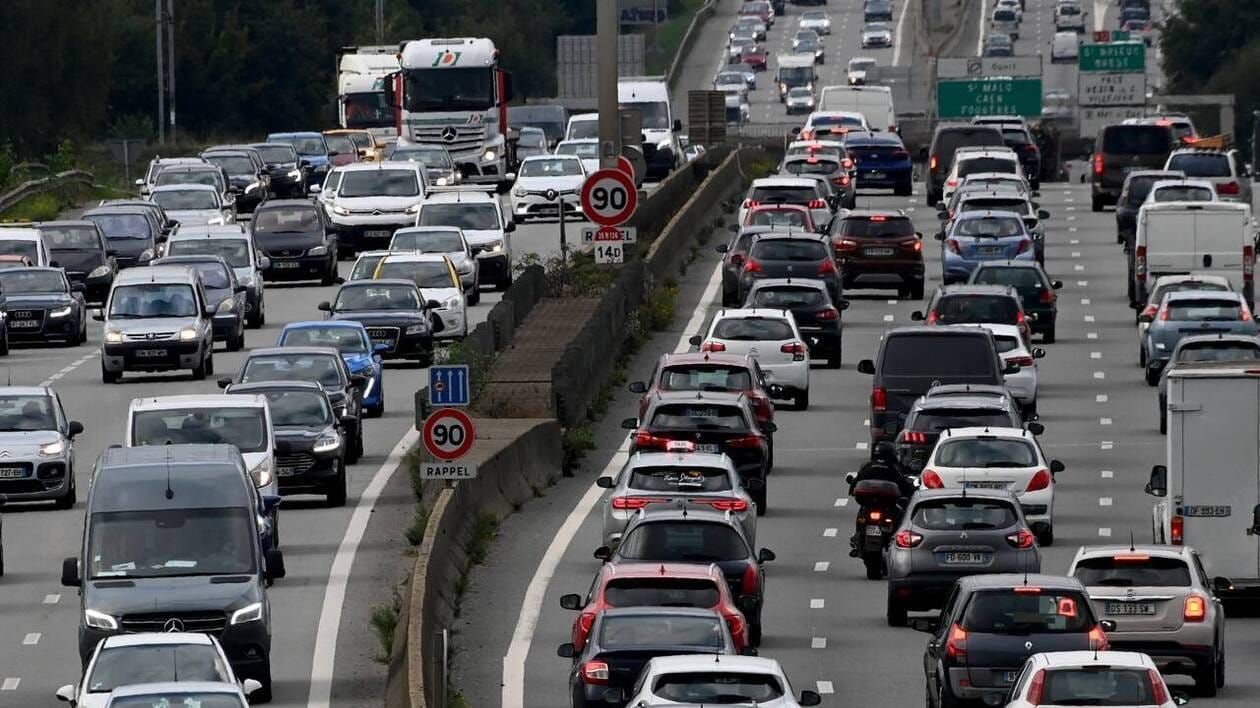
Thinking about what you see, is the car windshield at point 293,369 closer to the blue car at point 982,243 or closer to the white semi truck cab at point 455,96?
the blue car at point 982,243

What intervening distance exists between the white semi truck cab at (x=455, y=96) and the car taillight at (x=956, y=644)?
163 feet

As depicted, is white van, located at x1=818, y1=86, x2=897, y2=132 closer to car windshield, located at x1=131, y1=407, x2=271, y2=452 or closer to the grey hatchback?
car windshield, located at x1=131, y1=407, x2=271, y2=452

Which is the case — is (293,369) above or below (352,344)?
above

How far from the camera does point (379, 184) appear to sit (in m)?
62.1

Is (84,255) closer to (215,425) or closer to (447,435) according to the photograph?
(215,425)

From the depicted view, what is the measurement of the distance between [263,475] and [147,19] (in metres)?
97.8

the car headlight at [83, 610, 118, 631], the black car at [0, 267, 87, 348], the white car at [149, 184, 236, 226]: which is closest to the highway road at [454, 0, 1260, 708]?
the car headlight at [83, 610, 118, 631]

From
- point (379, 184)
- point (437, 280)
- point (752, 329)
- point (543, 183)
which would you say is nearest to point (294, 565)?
point (752, 329)

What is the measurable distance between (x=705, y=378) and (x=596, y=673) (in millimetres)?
15446

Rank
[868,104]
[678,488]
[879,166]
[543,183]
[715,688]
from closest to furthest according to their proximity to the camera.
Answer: [715,688] < [678,488] < [543,183] < [879,166] < [868,104]

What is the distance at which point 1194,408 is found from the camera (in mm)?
29844

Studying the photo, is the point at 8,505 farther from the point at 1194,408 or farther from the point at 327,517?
the point at 1194,408

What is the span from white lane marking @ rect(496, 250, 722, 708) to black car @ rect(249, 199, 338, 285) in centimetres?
1622

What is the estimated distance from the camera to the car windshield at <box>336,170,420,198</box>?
61.9m
